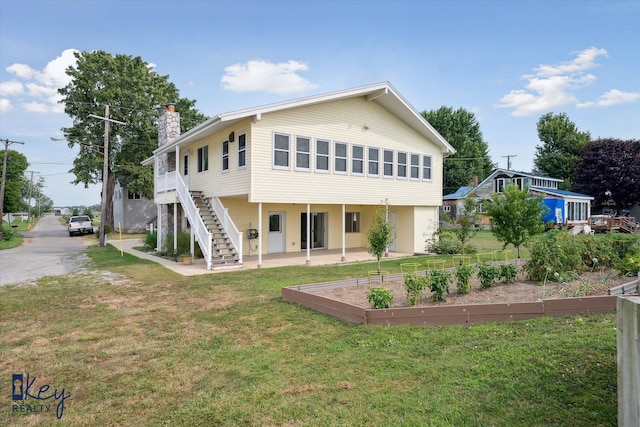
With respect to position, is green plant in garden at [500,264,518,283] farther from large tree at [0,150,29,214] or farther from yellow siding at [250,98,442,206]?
large tree at [0,150,29,214]

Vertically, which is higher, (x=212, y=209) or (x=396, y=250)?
(x=212, y=209)

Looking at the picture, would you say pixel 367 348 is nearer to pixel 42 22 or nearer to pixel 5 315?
pixel 5 315

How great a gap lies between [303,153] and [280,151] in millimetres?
1062

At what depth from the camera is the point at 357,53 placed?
1423cm

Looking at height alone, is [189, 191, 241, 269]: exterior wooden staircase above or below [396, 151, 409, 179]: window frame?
below

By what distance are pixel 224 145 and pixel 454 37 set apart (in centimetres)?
1002

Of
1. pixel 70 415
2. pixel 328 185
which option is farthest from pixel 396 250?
pixel 70 415

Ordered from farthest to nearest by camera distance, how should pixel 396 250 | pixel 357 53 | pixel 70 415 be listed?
1. pixel 396 250
2. pixel 357 53
3. pixel 70 415

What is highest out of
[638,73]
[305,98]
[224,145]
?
[638,73]

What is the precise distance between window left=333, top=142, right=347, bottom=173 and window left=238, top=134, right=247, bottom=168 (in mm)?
3795

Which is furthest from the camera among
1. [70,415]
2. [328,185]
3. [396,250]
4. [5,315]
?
[396,250]

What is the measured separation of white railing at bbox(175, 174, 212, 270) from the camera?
13.6m

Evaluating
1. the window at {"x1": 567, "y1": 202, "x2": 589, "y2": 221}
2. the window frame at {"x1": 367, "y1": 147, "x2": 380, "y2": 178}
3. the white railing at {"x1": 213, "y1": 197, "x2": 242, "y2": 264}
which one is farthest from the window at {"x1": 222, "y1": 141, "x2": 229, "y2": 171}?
the window at {"x1": 567, "y1": 202, "x2": 589, "y2": 221}

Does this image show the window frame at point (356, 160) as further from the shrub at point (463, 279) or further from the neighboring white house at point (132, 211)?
the neighboring white house at point (132, 211)
